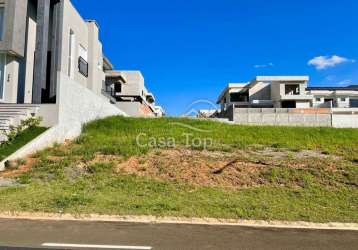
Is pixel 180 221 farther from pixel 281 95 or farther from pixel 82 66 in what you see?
pixel 281 95

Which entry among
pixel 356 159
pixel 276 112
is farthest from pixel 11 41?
pixel 276 112

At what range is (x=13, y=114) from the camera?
14227 millimetres

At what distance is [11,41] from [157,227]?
13526 mm

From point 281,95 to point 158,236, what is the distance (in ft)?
161

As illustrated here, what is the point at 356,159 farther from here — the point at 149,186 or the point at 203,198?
the point at 149,186

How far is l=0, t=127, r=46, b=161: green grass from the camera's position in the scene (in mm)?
12228

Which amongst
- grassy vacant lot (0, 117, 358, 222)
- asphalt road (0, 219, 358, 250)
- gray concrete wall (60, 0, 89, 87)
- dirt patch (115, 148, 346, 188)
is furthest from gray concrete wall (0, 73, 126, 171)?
asphalt road (0, 219, 358, 250)

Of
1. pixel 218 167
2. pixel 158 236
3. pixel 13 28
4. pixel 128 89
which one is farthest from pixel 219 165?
pixel 128 89

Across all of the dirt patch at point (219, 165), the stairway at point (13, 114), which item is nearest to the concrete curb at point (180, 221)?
the dirt patch at point (219, 165)

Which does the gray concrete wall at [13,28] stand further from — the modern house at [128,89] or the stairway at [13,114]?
the modern house at [128,89]

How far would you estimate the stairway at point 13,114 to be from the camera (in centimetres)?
1342

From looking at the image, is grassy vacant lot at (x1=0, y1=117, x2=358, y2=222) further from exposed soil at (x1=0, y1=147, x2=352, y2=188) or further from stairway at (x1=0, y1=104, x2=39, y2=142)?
stairway at (x1=0, y1=104, x2=39, y2=142)

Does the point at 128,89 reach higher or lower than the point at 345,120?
higher

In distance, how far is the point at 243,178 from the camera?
35.5 ft
